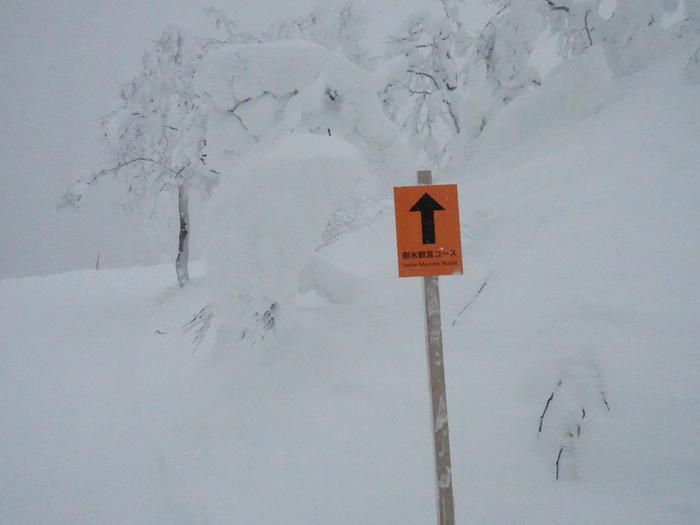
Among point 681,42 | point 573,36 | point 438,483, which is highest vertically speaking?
point 573,36

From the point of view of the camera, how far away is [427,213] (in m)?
1.86

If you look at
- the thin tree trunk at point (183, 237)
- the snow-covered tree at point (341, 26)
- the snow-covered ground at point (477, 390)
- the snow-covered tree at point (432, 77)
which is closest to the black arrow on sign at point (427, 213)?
the snow-covered ground at point (477, 390)

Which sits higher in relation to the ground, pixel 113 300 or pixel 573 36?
pixel 573 36

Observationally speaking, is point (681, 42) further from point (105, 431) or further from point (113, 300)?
point (113, 300)

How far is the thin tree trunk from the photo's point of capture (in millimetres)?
11969

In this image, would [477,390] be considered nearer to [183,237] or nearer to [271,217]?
[271,217]

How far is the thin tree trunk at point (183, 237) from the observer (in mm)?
11969

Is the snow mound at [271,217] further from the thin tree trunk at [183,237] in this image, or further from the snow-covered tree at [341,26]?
the thin tree trunk at [183,237]

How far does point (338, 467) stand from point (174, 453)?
1.82 m

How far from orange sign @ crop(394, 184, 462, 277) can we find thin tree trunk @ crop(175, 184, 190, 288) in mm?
11534

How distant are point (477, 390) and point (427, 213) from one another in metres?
1.47

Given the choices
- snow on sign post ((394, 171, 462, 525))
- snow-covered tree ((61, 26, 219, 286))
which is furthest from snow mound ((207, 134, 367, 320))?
snow-covered tree ((61, 26, 219, 286))

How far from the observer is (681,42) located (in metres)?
6.57

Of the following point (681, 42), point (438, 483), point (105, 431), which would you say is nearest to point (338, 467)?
point (438, 483)
